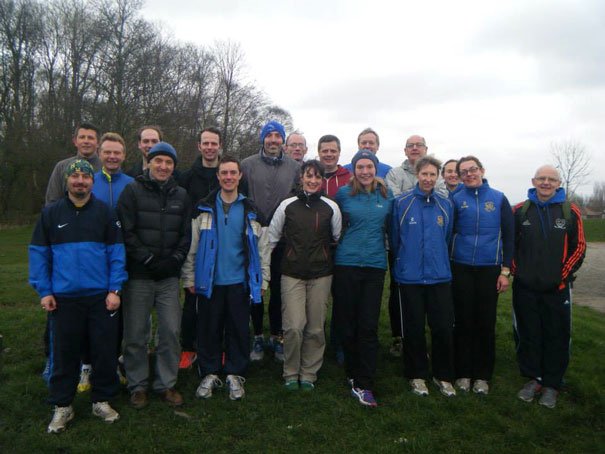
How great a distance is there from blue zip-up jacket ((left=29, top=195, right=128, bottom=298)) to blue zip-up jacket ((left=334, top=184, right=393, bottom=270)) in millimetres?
2236

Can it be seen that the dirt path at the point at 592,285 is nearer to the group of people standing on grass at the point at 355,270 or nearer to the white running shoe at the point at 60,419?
the group of people standing on grass at the point at 355,270

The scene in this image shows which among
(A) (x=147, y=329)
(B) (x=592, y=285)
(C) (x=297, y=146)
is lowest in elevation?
(B) (x=592, y=285)

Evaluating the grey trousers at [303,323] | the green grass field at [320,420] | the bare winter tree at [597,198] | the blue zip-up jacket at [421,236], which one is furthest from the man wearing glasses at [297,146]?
the bare winter tree at [597,198]

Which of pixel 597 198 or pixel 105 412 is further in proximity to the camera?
pixel 597 198

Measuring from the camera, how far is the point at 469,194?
4.63 meters

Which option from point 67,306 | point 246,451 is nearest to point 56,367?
point 67,306

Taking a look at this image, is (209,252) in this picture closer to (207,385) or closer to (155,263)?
(155,263)

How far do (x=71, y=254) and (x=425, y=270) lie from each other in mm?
3368

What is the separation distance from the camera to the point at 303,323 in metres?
4.53

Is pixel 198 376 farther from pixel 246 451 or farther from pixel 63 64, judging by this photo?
pixel 63 64

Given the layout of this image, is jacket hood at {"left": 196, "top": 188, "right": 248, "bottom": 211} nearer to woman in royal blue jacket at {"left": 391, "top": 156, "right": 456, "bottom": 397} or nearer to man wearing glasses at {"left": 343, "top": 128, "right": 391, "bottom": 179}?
woman in royal blue jacket at {"left": 391, "top": 156, "right": 456, "bottom": 397}

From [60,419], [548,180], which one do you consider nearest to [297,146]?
[548,180]

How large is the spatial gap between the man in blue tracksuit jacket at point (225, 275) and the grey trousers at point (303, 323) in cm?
34

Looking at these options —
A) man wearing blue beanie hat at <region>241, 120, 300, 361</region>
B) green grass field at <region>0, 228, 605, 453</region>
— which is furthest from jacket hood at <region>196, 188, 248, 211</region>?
green grass field at <region>0, 228, 605, 453</region>
